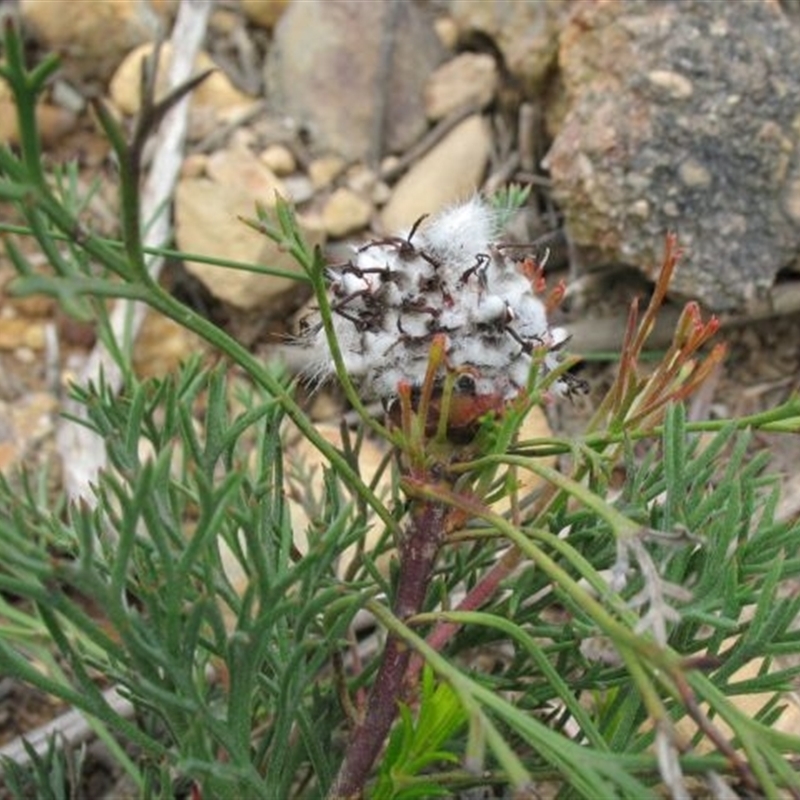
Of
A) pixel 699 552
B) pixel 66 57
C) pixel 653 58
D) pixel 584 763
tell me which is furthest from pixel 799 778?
pixel 66 57

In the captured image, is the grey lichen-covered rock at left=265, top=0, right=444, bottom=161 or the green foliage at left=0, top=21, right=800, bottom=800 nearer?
the green foliage at left=0, top=21, right=800, bottom=800

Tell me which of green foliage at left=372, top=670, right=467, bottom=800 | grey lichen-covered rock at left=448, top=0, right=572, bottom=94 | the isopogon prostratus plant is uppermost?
grey lichen-covered rock at left=448, top=0, right=572, bottom=94

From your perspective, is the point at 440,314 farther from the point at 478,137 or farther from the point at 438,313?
the point at 478,137

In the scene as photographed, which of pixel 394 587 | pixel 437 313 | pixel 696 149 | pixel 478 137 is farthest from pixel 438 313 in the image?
pixel 478 137

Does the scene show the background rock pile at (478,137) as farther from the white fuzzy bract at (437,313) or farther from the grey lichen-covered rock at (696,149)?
the white fuzzy bract at (437,313)

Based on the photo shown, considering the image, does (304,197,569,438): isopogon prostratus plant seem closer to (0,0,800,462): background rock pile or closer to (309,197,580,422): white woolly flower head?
(309,197,580,422): white woolly flower head

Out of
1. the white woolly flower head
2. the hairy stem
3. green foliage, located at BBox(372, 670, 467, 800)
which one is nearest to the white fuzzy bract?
the white woolly flower head
